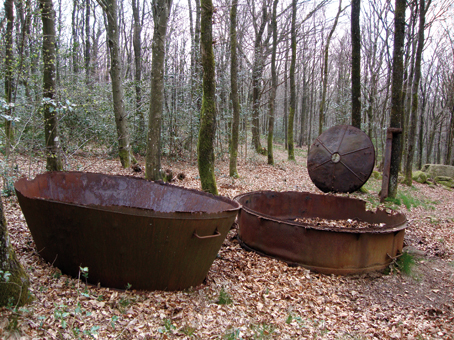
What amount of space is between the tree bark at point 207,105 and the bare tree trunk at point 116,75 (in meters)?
4.60

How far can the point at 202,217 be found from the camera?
3.62m

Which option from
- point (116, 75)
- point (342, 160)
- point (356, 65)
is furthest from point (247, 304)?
point (356, 65)

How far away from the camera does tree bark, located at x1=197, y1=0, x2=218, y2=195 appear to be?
7.18m

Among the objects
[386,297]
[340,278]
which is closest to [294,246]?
[340,278]

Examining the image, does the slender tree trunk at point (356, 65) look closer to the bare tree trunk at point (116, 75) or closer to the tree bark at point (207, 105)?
the tree bark at point (207, 105)

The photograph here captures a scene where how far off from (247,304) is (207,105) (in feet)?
→ 15.6

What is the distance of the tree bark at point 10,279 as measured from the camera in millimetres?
2772

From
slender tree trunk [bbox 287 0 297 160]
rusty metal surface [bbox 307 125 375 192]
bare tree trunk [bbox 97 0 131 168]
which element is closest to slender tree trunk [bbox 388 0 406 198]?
rusty metal surface [bbox 307 125 375 192]

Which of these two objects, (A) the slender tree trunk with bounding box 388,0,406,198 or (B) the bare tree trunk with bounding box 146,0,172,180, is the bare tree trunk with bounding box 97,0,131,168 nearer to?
(B) the bare tree trunk with bounding box 146,0,172,180

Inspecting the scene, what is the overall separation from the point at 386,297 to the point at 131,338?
4169mm

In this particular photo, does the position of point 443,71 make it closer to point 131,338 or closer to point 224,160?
point 224,160

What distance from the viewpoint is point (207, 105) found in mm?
7355

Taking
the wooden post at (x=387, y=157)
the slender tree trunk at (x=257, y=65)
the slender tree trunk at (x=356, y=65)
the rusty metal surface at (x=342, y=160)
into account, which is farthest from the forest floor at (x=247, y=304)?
the slender tree trunk at (x=257, y=65)

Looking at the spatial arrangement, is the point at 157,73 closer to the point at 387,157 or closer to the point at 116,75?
the point at 116,75
